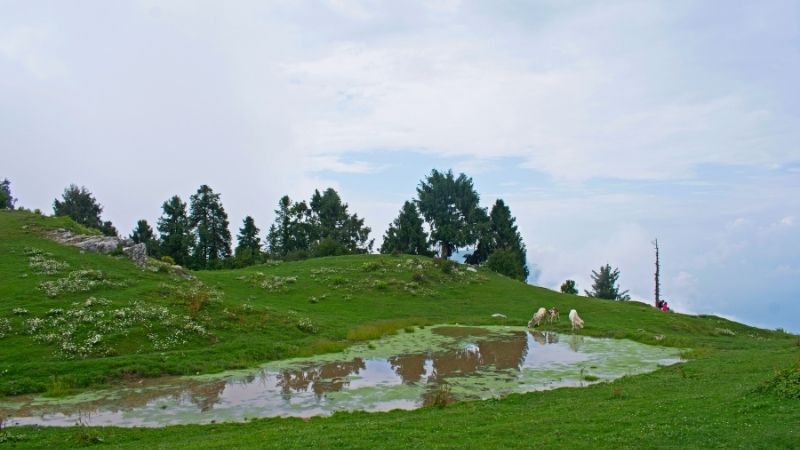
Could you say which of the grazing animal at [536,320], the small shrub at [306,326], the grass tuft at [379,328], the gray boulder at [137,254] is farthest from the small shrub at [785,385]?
the gray boulder at [137,254]

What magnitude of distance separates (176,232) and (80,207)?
30.1 meters

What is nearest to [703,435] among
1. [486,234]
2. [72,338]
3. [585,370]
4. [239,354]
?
[585,370]

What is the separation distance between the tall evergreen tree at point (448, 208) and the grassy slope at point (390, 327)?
33.4 metres

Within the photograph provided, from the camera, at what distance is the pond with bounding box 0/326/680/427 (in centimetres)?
2181

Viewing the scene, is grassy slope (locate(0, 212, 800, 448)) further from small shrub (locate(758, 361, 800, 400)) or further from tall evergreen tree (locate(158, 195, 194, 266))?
tall evergreen tree (locate(158, 195, 194, 266))

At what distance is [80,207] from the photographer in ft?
343

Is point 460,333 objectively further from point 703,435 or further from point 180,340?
point 703,435

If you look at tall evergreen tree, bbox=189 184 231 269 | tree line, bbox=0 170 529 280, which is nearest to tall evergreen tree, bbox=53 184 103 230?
tree line, bbox=0 170 529 280

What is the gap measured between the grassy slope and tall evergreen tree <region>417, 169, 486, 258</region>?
33.4 meters

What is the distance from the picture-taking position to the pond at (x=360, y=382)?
21812 millimetres

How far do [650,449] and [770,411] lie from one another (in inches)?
201

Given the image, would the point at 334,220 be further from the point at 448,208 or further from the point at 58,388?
the point at 58,388

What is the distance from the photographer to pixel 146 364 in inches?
1116

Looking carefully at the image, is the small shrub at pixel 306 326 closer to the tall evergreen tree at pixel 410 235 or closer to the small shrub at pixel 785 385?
the small shrub at pixel 785 385
